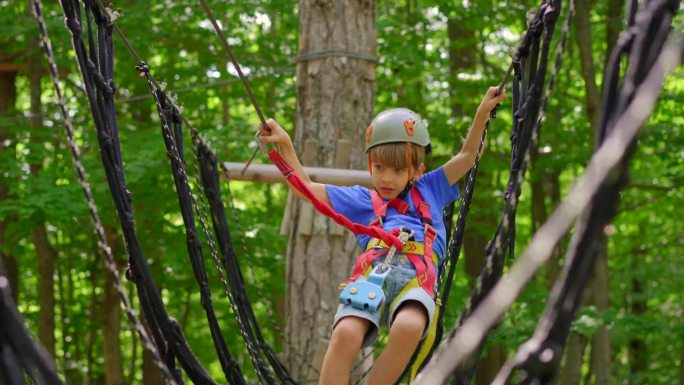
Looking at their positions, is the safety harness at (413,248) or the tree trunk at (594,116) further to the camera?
the tree trunk at (594,116)

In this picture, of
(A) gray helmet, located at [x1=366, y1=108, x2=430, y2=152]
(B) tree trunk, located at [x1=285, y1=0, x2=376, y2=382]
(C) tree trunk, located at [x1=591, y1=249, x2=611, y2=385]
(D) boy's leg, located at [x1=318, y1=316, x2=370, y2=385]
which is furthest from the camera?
(C) tree trunk, located at [x1=591, y1=249, x2=611, y2=385]

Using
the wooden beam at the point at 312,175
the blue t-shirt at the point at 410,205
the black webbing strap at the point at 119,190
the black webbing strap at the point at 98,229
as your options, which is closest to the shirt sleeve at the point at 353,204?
the blue t-shirt at the point at 410,205

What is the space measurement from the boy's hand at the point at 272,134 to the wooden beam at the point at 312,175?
89 centimetres

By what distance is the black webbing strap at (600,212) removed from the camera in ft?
4.46

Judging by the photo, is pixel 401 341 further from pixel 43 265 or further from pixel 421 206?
pixel 43 265

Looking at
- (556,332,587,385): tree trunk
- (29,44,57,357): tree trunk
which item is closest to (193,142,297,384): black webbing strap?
(29,44,57,357): tree trunk

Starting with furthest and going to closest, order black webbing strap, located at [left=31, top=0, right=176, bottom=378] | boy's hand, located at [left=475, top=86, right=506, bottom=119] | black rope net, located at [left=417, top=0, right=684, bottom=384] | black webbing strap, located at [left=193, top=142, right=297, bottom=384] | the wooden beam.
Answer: the wooden beam, black webbing strap, located at [left=193, top=142, right=297, bottom=384], boy's hand, located at [left=475, top=86, right=506, bottom=119], black webbing strap, located at [left=31, top=0, right=176, bottom=378], black rope net, located at [left=417, top=0, right=684, bottom=384]

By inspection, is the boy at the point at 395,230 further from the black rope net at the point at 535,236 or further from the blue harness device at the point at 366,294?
the black rope net at the point at 535,236

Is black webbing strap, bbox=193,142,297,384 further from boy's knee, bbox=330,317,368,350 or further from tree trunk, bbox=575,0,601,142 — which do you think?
tree trunk, bbox=575,0,601,142

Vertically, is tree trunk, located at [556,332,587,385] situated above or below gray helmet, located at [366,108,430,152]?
below

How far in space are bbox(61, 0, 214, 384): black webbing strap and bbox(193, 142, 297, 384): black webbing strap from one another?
3.28 ft

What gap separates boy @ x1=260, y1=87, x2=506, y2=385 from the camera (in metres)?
2.25

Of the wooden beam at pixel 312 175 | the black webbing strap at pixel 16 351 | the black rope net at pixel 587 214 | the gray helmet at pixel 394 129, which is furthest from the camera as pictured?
the wooden beam at pixel 312 175

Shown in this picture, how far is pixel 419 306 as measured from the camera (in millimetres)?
2301
